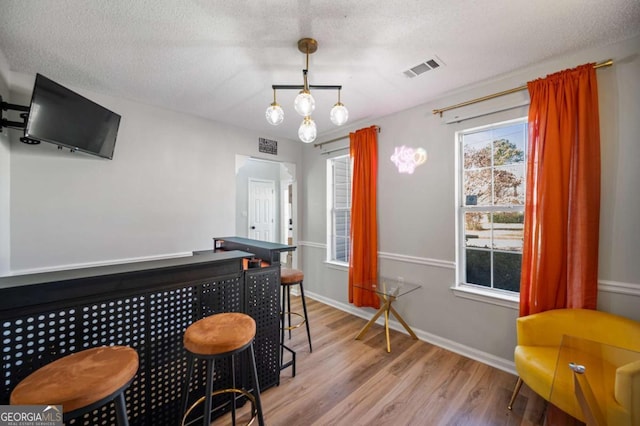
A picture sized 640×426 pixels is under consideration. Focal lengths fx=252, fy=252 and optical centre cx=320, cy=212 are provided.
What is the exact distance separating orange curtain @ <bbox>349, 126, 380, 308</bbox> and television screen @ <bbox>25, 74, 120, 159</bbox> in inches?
108

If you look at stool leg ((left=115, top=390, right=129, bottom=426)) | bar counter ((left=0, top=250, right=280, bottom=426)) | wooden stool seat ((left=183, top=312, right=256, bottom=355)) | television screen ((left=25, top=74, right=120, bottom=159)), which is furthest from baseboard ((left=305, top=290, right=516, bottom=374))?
television screen ((left=25, top=74, right=120, bottom=159))

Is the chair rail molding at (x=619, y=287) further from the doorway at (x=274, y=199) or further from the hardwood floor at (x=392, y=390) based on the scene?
the doorway at (x=274, y=199)

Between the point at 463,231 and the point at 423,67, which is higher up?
the point at 423,67

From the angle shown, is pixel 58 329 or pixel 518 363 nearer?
pixel 58 329

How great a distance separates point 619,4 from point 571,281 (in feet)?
5.97

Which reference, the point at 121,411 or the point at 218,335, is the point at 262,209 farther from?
the point at 121,411

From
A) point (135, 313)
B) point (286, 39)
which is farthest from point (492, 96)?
point (135, 313)

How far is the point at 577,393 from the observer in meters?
1.32

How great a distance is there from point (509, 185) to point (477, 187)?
0.27m

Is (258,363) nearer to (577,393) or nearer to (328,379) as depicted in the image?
(328,379)

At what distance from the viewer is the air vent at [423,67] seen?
2098mm

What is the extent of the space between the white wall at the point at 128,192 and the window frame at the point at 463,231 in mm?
2795

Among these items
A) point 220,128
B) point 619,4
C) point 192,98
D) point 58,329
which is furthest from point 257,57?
point 619,4

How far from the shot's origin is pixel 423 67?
7.13 feet
